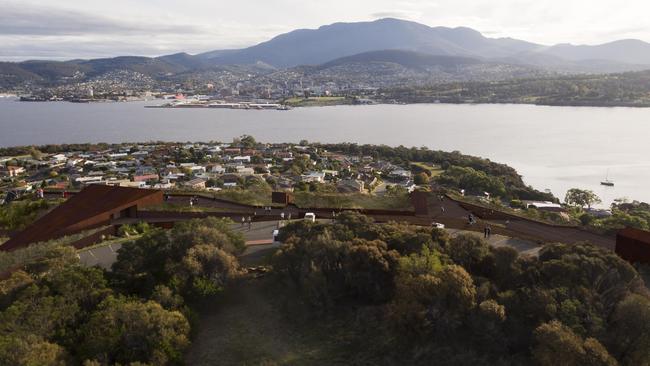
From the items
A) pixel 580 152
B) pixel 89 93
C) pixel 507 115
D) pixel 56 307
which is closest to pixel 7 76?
pixel 89 93

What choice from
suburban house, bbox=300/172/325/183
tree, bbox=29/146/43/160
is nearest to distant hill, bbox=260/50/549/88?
tree, bbox=29/146/43/160

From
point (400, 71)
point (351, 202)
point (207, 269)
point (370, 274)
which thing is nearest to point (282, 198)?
point (351, 202)

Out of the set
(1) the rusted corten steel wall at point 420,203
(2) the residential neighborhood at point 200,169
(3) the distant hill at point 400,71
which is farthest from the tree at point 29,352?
(3) the distant hill at point 400,71

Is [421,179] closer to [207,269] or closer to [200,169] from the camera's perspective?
[200,169]

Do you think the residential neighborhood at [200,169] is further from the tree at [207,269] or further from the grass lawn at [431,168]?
the tree at [207,269]

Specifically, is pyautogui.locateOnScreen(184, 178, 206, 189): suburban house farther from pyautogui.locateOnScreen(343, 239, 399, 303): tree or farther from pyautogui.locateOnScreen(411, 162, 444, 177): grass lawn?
pyautogui.locateOnScreen(343, 239, 399, 303): tree

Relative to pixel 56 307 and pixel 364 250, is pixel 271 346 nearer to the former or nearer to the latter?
pixel 364 250

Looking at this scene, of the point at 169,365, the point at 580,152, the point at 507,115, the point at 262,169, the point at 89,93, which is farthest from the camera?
the point at 89,93
